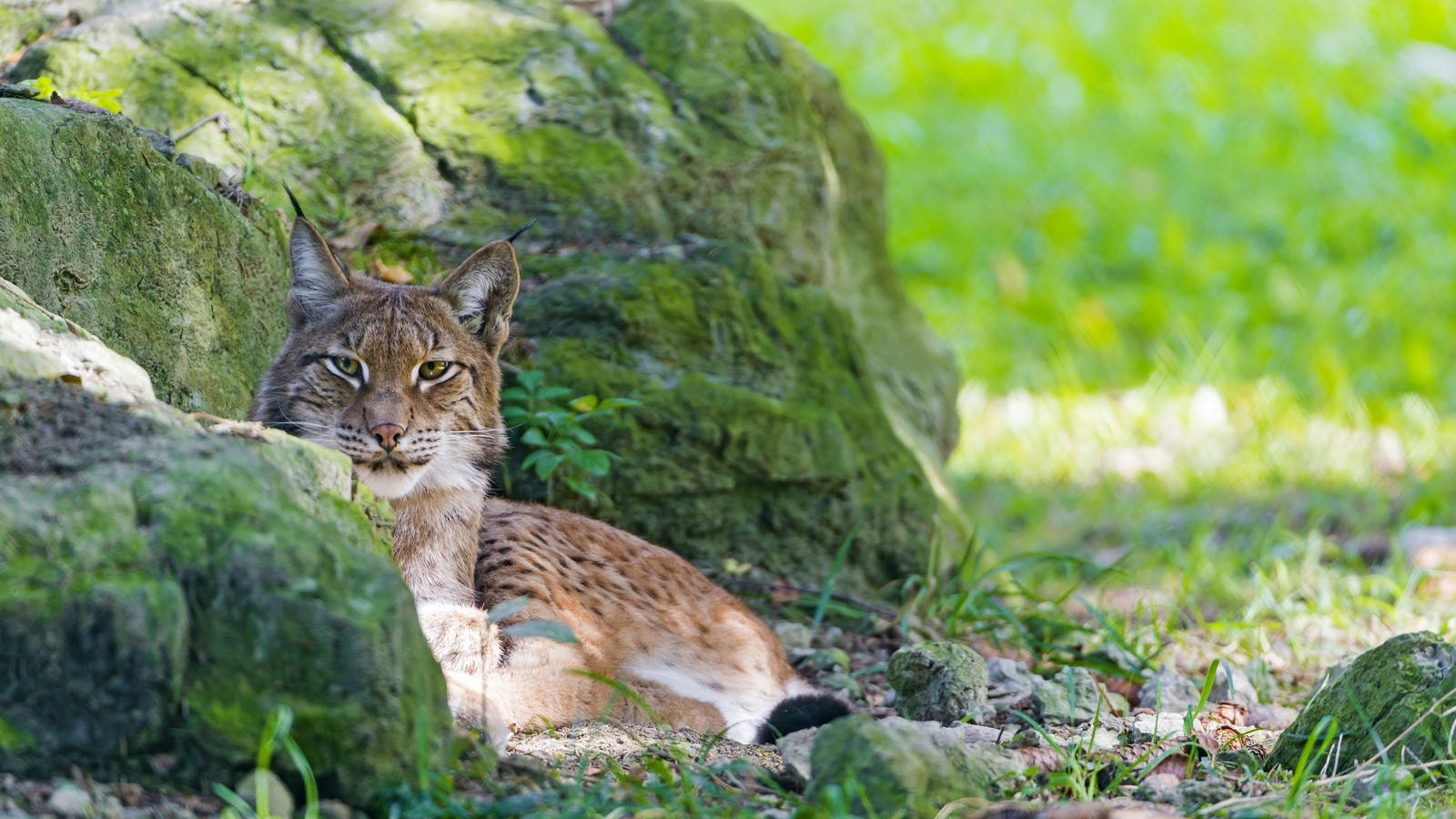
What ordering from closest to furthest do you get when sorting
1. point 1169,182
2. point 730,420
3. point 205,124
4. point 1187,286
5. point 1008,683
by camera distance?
point 1008,683
point 205,124
point 730,420
point 1187,286
point 1169,182

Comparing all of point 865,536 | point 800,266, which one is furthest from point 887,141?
point 865,536

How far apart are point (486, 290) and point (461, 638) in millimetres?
1119

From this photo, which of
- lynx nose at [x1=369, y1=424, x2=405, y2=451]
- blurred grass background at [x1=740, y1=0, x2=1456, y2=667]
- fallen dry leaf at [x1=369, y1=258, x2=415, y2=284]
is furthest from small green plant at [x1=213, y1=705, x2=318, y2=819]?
blurred grass background at [x1=740, y1=0, x2=1456, y2=667]

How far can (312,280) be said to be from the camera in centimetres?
440

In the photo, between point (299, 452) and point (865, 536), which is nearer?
point (299, 452)

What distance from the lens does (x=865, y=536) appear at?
5.74 m

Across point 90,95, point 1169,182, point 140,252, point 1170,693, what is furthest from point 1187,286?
point 140,252

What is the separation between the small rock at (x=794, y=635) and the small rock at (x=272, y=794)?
2692 millimetres

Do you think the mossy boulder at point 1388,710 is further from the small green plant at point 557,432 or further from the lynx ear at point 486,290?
the lynx ear at point 486,290

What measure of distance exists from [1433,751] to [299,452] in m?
2.69

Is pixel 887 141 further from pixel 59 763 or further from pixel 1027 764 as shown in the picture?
pixel 59 763

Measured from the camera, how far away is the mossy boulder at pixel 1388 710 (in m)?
3.54

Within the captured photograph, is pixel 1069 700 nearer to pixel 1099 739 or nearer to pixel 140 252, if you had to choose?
pixel 1099 739

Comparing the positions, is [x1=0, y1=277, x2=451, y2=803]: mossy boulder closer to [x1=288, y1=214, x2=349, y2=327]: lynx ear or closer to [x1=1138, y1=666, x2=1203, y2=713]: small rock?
[x1=288, y1=214, x2=349, y2=327]: lynx ear
